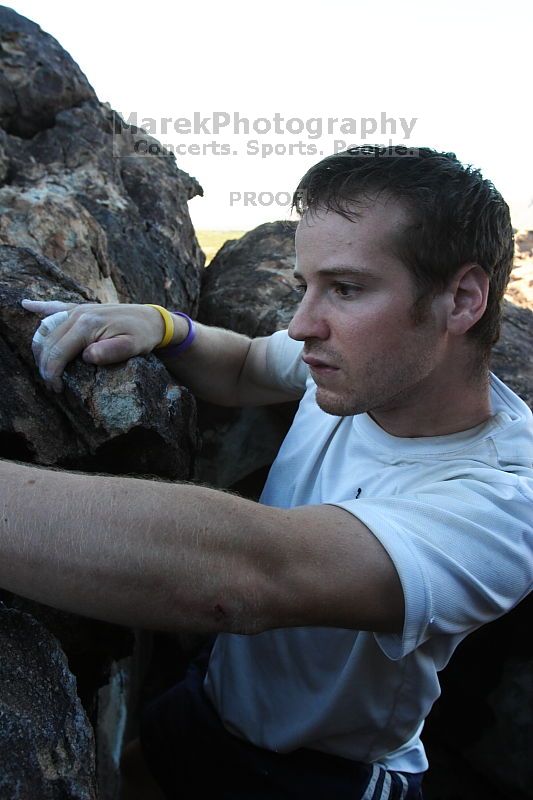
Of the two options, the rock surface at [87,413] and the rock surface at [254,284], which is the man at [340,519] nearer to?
the rock surface at [87,413]

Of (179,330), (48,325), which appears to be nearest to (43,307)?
(48,325)

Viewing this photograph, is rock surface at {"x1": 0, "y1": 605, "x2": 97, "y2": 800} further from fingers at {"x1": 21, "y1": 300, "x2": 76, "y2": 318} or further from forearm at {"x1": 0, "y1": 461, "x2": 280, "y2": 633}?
fingers at {"x1": 21, "y1": 300, "x2": 76, "y2": 318}

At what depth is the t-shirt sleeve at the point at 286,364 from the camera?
284 centimetres

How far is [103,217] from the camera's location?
335cm

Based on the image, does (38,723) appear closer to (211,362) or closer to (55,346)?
(55,346)

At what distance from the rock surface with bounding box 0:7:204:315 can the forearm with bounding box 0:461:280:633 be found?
1681mm

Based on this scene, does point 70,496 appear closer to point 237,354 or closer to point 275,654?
point 275,654

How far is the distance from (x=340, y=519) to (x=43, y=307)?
117cm

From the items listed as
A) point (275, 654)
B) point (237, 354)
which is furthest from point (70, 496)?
point (237, 354)

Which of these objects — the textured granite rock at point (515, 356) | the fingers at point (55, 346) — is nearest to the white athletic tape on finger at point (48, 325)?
the fingers at point (55, 346)

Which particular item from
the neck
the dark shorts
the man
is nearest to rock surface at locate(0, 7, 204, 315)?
the man

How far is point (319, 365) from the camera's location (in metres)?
2.09

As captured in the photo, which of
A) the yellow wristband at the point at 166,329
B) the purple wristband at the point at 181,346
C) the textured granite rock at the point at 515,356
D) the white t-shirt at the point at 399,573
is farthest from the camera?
the textured granite rock at the point at 515,356

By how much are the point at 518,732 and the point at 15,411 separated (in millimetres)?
2758
